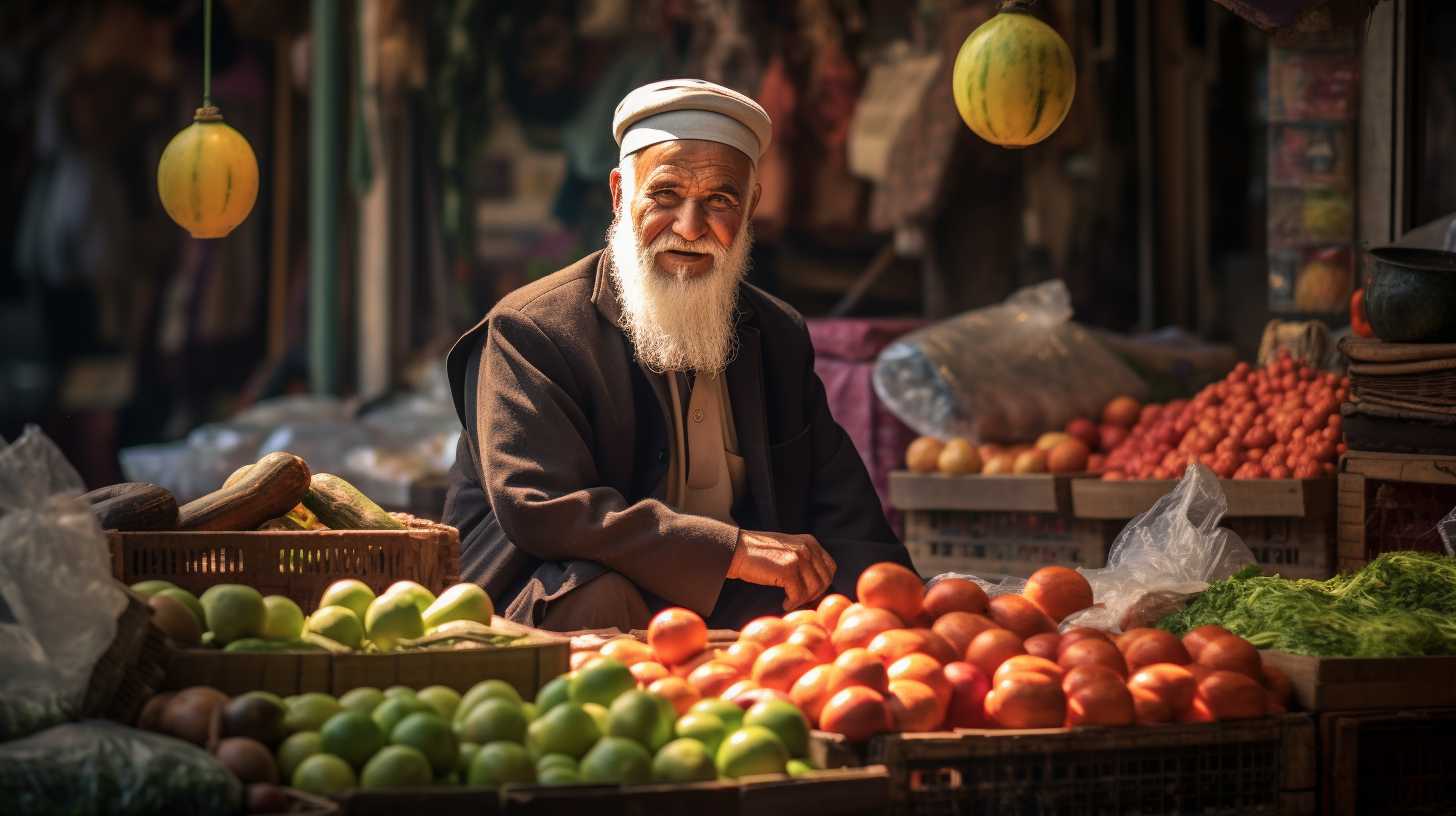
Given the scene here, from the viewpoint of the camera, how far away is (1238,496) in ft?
17.6

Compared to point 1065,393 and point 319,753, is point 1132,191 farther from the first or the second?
point 319,753

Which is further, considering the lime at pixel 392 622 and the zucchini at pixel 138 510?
the zucchini at pixel 138 510

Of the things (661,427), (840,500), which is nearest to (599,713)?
(661,427)

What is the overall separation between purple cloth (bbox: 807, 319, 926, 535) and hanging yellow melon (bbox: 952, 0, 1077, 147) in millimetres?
2318

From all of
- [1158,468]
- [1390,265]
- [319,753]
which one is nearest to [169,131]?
[1158,468]

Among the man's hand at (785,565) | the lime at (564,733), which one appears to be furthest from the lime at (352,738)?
the man's hand at (785,565)

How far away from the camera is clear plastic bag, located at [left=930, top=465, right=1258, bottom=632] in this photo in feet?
12.3

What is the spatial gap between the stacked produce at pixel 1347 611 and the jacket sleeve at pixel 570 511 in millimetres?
1050

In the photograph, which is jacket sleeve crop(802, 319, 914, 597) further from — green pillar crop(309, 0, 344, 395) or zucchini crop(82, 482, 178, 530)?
green pillar crop(309, 0, 344, 395)

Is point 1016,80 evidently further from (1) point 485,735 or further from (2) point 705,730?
(1) point 485,735

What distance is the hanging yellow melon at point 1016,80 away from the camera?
13.6 ft

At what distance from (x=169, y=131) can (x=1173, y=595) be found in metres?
7.14

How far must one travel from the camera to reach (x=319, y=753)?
2.52 m

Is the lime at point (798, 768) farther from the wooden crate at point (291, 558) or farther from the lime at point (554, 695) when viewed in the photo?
the wooden crate at point (291, 558)
